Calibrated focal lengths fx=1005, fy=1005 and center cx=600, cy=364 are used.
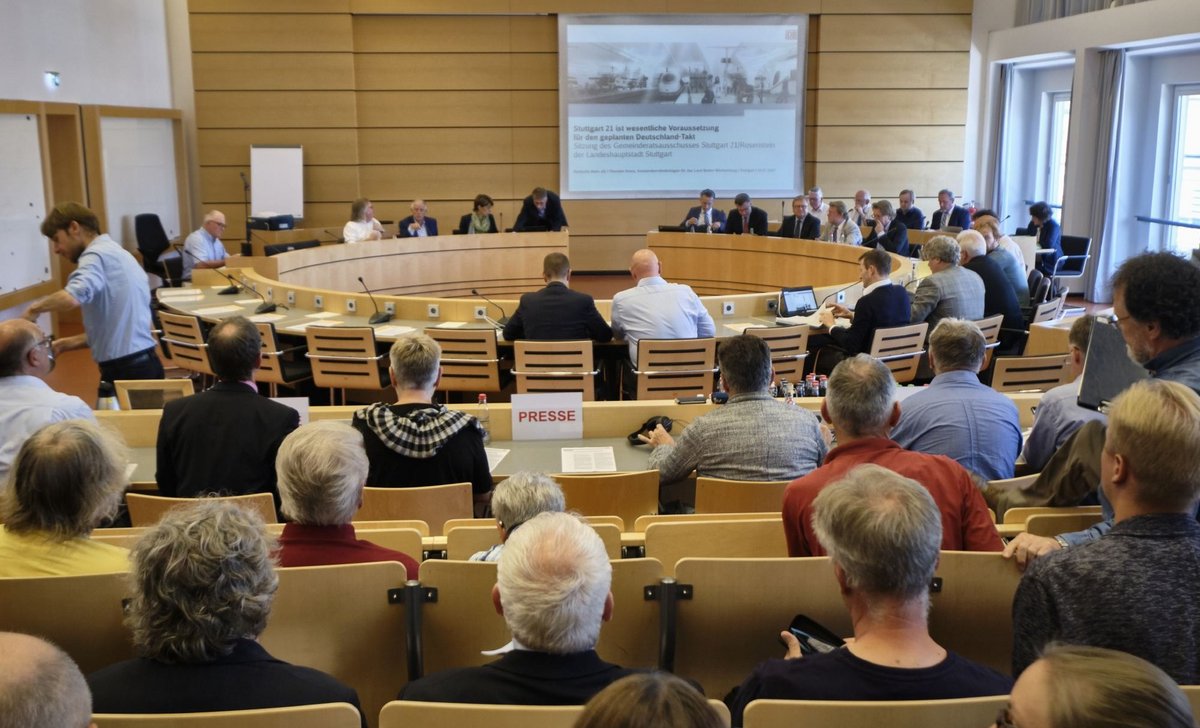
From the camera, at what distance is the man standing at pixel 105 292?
503 centimetres

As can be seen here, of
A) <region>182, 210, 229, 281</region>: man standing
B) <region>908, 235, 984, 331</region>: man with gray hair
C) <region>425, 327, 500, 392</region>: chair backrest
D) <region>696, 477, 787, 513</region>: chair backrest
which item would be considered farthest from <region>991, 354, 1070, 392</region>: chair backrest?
<region>182, 210, 229, 281</region>: man standing

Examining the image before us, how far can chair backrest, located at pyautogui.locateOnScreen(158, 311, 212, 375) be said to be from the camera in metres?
6.72

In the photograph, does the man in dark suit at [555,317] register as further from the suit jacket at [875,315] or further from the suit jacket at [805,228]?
the suit jacket at [805,228]

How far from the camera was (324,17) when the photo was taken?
12.4 meters

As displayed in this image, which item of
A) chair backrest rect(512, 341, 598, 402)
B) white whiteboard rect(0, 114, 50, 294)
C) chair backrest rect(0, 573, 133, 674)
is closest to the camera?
chair backrest rect(0, 573, 133, 674)

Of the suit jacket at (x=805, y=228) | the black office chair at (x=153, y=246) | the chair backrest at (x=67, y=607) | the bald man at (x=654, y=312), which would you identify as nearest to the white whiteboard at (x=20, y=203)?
the black office chair at (x=153, y=246)

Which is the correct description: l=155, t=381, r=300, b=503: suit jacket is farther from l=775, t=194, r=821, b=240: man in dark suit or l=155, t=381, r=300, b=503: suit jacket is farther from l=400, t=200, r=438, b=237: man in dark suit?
l=775, t=194, r=821, b=240: man in dark suit

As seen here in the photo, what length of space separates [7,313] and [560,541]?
8.70 meters

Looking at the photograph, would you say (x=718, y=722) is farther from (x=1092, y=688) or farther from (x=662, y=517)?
(x=662, y=517)

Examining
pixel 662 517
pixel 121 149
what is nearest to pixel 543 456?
pixel 662 517

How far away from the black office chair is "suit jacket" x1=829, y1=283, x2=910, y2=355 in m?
7.46

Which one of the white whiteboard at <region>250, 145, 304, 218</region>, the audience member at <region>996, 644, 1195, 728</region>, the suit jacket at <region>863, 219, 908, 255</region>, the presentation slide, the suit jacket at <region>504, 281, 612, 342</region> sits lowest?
the suit jacket at <region>504, 281, 612, 342</region>

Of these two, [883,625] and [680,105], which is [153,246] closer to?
[680,105]

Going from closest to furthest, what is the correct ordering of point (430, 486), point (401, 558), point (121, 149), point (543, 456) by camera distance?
point (401, 558) < point (430, 486) < point (543, 456) < point (121, 149)
